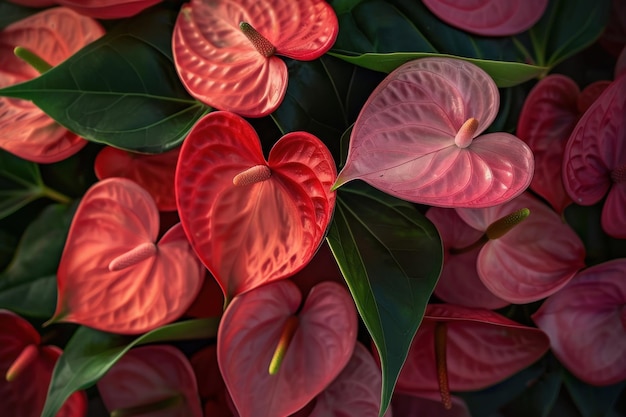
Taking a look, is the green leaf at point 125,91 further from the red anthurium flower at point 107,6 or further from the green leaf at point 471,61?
the green leaf at point 471,61

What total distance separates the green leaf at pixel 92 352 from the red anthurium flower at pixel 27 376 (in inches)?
1.5

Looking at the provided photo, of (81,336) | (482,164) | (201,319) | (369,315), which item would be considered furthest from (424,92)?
(81,336)

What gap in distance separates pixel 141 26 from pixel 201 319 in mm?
330

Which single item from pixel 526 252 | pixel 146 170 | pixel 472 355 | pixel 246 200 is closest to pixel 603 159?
pixel 526 252

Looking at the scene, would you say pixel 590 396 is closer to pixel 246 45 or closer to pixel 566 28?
pixel 566 28

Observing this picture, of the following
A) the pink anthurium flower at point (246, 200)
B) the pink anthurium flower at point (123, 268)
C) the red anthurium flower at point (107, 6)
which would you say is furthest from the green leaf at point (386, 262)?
the red anthurium flower at point (107, 6)

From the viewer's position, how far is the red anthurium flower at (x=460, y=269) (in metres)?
0.59

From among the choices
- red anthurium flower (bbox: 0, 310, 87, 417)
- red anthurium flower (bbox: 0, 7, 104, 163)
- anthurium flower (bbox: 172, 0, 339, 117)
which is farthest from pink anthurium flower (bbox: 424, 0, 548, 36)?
red anthurium flower (bbox: 0, 310, 87, 417)

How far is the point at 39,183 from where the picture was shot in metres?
0.64

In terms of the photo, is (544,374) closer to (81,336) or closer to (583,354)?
(583,354)

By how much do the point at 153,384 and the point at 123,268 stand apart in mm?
148

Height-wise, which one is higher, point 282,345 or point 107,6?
point 107,6

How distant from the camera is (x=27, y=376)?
61 centimetres

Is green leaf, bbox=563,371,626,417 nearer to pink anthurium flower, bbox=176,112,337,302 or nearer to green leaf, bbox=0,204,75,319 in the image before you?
pink anthurium flower, bbox=176,112,337,302
